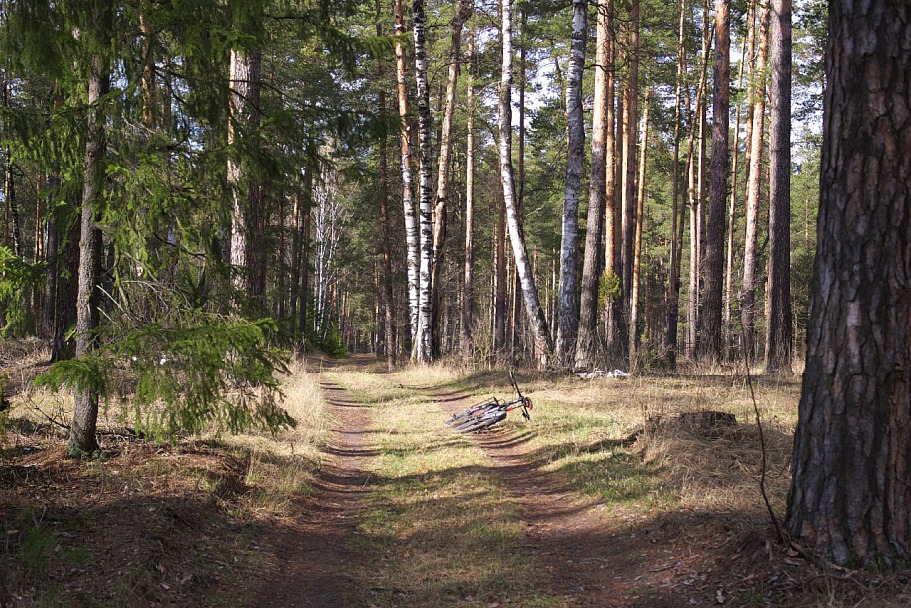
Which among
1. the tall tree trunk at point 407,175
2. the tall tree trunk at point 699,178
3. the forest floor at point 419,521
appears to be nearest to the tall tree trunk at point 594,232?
the forest floor at point 419,521

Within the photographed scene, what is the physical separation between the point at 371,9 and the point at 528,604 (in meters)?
21.4

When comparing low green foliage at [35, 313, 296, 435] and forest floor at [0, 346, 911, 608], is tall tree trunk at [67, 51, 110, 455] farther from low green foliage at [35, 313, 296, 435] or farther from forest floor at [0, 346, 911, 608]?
low green foliage at [35, 313, 296, 435]

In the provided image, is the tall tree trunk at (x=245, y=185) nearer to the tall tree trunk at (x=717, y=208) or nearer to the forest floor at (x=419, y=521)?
the forest floor at (x=419, y=521)

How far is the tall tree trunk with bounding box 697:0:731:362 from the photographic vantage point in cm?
1585

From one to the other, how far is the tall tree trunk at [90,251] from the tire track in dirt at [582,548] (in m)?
4.04

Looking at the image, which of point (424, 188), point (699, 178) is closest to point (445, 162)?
point (424, 188)

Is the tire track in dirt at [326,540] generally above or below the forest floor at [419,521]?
below

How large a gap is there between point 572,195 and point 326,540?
32.6 feet

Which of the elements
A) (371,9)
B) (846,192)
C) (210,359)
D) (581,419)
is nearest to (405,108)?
(371,9)

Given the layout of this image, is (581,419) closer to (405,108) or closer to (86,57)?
(86,57)

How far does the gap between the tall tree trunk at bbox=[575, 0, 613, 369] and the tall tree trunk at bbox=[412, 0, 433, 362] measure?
4.16 m

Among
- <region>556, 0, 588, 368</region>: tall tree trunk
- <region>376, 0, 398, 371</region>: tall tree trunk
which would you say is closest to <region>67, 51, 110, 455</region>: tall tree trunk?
<region>556, 0, 588, 368</region>: tall tree trunk

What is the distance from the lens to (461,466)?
769 centimetres

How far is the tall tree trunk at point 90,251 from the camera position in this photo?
568cm
